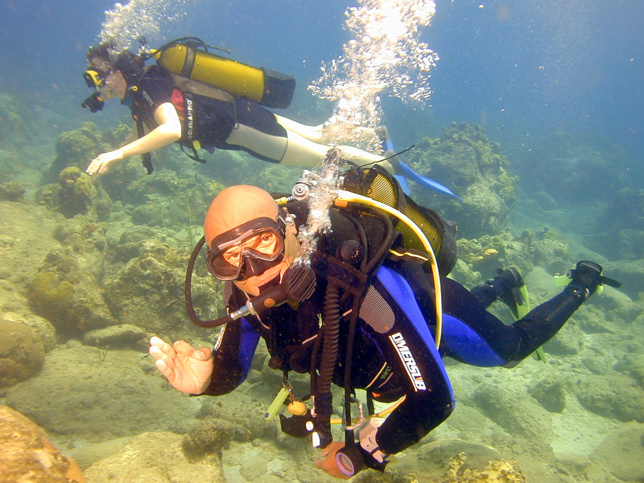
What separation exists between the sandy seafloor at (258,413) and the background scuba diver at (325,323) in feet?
3.04

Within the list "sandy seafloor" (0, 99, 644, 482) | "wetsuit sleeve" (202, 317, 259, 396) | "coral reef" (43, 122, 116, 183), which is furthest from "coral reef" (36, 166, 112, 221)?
"wetsuit sleeve" (202, 317, 259, 396)

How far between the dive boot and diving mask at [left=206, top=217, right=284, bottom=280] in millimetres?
3803

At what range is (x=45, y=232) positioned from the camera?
329 inches

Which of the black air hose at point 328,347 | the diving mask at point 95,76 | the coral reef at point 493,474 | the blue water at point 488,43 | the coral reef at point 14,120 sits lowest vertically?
the coral reef at point 493,474

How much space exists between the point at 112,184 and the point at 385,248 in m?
13.6

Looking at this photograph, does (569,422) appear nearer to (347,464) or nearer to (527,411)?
(527,411)

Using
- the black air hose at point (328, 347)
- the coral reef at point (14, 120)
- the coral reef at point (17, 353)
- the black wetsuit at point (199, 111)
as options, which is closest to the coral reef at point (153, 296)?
the coral reef at point (17, 353)

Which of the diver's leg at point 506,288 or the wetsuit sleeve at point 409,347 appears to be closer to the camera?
the wetsuit sleeve at point 409,347

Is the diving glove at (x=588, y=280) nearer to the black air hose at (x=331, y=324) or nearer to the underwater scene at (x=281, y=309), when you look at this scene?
the underwater scene at (x=281, y=309)

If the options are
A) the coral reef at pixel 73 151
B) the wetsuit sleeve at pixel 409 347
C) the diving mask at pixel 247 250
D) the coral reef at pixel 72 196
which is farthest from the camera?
the coral reef at pixel 73 151

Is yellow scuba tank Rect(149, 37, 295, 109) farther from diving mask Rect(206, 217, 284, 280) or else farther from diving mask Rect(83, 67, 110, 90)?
diving mask Rect(206, 217, 284, 280)

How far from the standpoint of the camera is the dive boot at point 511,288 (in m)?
4.56

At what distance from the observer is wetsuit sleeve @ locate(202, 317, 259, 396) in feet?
7.80

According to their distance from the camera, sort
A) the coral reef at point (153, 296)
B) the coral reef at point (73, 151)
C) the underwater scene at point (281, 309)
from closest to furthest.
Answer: the underwater scene at point (281, 309), the coral reef at point (153, 296), the coral reef at point (73, 151)
